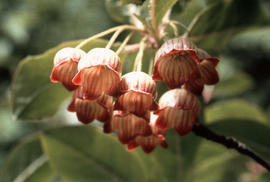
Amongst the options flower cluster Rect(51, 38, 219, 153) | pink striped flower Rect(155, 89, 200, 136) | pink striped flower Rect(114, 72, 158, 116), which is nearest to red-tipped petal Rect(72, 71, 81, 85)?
flower cluster Rect(51, 38, 219, 153)

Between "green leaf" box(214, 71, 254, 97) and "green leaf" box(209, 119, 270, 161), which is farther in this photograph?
"green leaf" box(214, 71, 254, 97)

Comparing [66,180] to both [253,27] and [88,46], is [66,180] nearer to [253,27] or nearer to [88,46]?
[88,46]

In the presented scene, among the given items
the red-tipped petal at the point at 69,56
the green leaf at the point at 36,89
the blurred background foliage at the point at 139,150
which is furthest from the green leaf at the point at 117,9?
the red-tipped petal at the point at 69,56

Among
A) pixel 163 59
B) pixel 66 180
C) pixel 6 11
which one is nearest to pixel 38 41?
pixel 6 11

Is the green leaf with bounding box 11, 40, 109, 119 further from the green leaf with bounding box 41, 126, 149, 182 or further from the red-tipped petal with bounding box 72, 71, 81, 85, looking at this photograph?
the red-tipped petal with bounding box 72, 71, 81, 85

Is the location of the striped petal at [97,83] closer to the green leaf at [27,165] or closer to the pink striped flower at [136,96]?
the pink striped flower at [136,96]

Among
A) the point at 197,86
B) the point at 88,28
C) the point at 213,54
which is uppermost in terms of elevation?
the point at 197,86

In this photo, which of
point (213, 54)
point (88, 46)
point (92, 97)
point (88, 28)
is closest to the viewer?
point (92, 97)
